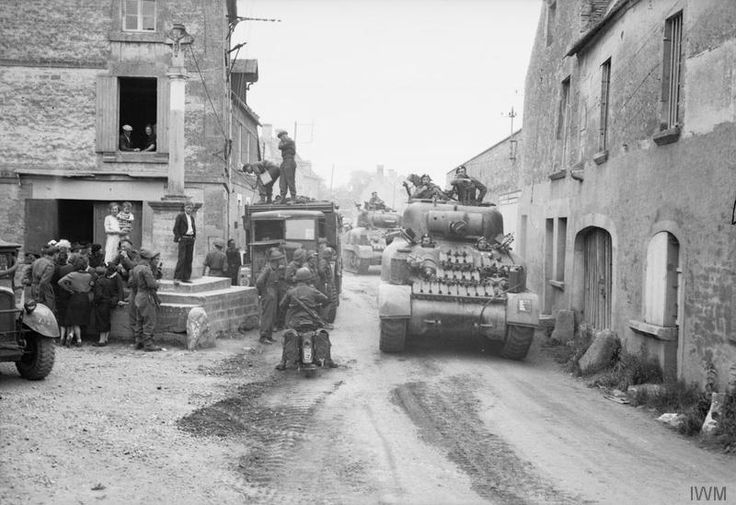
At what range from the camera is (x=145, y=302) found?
11.3 m

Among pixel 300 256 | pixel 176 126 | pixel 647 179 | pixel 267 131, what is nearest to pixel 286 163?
pixel 176 126

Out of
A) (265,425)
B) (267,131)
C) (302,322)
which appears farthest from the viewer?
(267,131)

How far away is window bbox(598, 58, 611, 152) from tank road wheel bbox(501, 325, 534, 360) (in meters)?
3.79

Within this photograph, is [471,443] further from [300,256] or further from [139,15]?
[139,15]

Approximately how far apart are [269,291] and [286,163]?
19.6ft

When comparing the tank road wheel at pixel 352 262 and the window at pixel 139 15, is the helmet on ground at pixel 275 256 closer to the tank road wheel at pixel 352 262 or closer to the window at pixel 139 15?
the window at pixel 139 15

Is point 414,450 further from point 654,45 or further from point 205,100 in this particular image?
point 205,100

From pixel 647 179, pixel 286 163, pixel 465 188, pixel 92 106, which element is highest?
pixel 92 106

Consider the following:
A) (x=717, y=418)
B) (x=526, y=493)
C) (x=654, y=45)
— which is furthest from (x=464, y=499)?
(x=654, y=45)

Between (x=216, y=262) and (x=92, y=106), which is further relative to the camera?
(x=92, y=106)

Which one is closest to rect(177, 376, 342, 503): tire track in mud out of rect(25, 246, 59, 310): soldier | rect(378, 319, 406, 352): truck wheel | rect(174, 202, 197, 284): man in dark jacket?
rect(378, 319, 406, 352): truck wheel

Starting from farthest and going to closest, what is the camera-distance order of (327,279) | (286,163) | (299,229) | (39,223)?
(39,223) < (286,163) < (299,229) < (327,279)

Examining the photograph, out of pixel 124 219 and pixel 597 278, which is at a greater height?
pixel 124 219

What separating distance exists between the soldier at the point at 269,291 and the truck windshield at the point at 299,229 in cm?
238
